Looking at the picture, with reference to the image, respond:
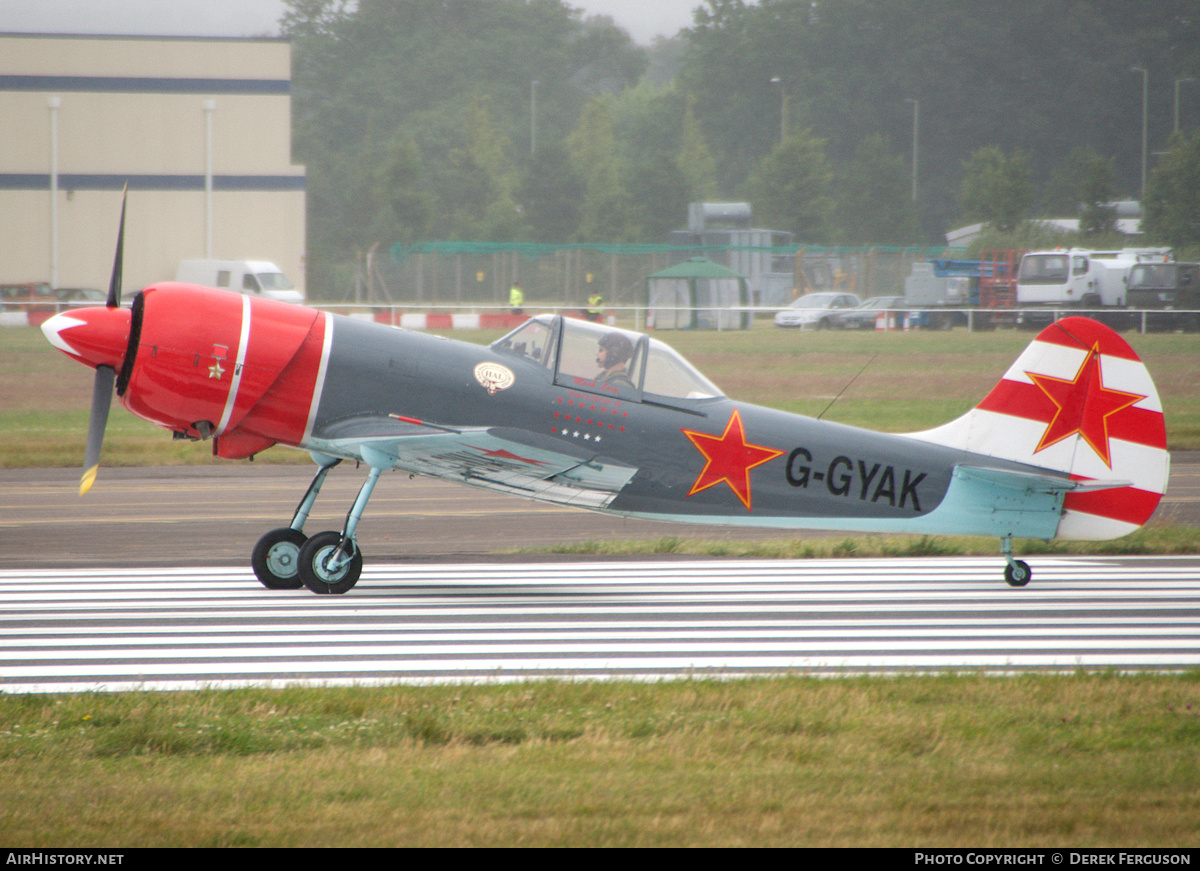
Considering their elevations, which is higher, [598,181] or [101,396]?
[598,181]

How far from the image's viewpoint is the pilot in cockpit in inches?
400

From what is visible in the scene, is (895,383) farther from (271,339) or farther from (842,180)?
(842,180)

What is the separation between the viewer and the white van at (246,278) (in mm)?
42156

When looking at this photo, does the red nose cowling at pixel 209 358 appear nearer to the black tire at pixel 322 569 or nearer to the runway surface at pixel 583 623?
the black tire at pixel 322 569

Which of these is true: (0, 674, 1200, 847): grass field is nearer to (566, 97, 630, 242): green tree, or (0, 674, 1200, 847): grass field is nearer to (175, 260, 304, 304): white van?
(175, 260, 304, 304): white van

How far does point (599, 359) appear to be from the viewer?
33.3 feet

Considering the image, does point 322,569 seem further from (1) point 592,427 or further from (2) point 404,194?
(2) point 404,194

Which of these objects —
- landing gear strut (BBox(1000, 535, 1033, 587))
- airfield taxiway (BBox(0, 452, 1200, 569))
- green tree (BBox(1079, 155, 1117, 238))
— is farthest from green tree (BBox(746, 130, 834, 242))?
landing gear strut (BBox(1000, 535, 1033, 587))

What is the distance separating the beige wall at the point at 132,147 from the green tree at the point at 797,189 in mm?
30124

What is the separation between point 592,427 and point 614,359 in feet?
1.95

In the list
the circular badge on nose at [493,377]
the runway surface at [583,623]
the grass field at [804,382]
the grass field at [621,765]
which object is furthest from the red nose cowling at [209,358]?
the grass field at [804,382]

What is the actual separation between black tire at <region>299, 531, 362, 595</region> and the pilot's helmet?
2.54m

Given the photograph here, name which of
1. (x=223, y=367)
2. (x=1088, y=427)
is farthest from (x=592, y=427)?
(x=1088, y=427)

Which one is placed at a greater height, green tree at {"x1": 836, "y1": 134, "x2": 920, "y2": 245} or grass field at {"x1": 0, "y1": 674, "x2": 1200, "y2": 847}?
green tree at {"x1": 836, "y1": 134, "x2": 920, "y2": 245}
